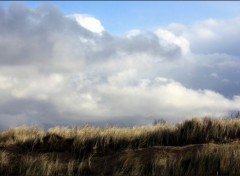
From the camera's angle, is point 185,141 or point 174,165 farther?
point 185,141

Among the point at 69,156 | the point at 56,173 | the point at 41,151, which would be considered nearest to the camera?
the point at 56,173

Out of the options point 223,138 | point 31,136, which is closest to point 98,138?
point 31,136

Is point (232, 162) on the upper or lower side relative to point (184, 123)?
lower

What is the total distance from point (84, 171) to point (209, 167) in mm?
4111

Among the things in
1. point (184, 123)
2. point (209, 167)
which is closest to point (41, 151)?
point (184, 123)

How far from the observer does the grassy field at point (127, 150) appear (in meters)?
18.3

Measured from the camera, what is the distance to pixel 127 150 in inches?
864

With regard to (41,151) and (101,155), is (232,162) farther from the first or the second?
(41,151)

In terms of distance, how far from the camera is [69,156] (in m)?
23.0

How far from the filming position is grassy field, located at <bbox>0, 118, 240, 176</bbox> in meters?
18.3

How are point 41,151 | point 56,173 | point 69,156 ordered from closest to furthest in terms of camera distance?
1. point 56,173
2. point 69,156
3. point 41,151

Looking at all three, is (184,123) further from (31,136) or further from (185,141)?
(31,136)

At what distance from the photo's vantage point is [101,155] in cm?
2370

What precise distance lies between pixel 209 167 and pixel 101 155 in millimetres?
6402
